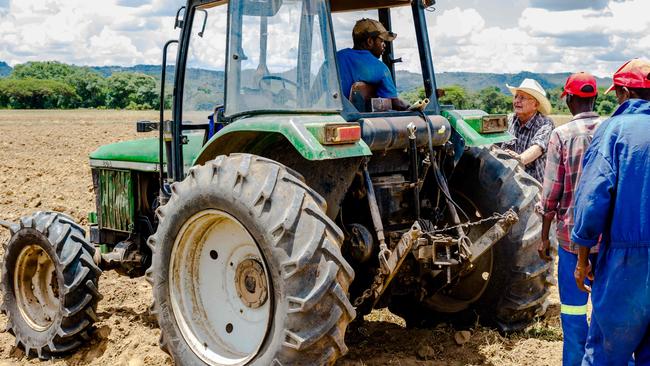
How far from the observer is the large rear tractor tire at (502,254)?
498cm

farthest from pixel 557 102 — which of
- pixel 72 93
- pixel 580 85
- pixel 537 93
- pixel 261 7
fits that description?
pixel 72 93

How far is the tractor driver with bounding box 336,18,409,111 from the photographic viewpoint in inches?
186

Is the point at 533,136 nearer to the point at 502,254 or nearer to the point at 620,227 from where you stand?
the point at 502,254

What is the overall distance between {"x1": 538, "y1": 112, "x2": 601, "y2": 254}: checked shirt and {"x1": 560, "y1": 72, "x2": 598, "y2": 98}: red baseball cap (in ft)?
0.53

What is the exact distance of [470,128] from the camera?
16.3 ft

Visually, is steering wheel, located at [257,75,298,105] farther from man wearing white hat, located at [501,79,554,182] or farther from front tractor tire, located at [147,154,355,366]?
man wearing white hat, located at [501,79,554,182]

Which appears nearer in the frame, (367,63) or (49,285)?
(367,63)

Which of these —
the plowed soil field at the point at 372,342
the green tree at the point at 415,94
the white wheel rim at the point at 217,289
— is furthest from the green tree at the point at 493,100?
the white wheel rim at the point at 217,289

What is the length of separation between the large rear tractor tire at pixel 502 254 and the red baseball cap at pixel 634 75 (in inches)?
55.9

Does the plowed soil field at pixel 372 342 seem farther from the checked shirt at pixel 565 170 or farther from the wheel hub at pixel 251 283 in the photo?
the checked shirt at pixel 565 170

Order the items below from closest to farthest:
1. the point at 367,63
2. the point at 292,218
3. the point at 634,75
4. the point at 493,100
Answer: the point at 634,75 < the point at 292,218 < the point at 367,63 < the point at 493,100

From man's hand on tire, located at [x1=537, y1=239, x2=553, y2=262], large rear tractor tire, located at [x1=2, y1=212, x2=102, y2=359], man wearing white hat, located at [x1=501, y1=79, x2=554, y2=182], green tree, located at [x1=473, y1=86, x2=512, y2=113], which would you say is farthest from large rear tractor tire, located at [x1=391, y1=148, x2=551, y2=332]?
green tree, located at [x1=473, y1=86, x2=512, y2=113]

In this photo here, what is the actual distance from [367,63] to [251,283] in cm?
155

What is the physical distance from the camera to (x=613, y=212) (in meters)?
3.39
